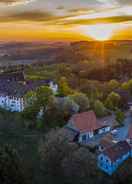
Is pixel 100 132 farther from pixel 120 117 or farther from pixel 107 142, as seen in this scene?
pixel 107 142

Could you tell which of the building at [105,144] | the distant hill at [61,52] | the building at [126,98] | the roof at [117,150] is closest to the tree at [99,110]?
the building at [126,98]

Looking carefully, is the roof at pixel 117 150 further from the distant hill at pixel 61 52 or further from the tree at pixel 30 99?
the distant hill at pixel 61 52

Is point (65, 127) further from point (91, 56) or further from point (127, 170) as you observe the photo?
point (91, 56)

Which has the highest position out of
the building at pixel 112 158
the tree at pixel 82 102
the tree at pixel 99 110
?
the tree at pixel 82 102

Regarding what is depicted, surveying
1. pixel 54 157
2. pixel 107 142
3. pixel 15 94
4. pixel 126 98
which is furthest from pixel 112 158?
pixel 15 94

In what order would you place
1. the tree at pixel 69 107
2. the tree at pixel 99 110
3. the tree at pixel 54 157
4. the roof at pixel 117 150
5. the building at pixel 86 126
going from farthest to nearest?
1. the tree at pixel 99 110
2. the tree at pixel 69 107
3. the building at pixel 86 126
4. the roof at pixel 117 150
5. the tree at pixel 54 157

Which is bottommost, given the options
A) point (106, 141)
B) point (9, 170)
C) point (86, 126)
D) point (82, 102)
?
point (106, 141)
